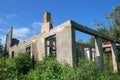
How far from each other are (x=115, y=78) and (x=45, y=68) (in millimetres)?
4521

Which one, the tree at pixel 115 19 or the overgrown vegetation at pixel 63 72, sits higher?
the tree at pixel 115 19

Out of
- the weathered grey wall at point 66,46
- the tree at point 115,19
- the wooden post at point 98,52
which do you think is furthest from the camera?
the tree at point 115,19

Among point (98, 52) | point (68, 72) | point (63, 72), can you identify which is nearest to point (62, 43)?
point (63, 72)

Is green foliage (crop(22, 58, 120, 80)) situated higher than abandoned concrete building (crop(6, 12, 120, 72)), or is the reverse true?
abandoned concrete building (crop(6, 12, 120, 72))

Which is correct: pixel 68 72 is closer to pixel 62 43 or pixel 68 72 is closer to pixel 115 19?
pixel 62 43

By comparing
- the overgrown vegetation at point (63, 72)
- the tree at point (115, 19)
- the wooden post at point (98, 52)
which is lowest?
the overgrown vegetation at point (63, 72)

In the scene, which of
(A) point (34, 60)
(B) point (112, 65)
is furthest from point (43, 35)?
(B) point (112, 65)

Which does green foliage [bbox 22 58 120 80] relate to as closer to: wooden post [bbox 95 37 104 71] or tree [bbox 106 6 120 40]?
wooden post [bbox 95 37 104 71]

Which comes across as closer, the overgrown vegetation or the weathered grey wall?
the overgrown vegetation

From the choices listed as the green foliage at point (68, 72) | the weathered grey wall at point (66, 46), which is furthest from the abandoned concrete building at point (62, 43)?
the green foliage at point (68, 72)

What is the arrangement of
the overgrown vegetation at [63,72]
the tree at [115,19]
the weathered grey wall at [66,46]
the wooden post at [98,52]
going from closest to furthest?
the overgrown vegetation at [63,72]
the weathered grey wall at [66,46]
the wooden post at [98,52]
the tree at [115,19]

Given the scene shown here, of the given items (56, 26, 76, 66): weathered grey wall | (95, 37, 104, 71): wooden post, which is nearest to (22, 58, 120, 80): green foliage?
(56, 26, 76, 66): weathered grey wall

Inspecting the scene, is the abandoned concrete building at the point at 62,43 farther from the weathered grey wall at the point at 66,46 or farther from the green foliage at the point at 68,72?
the green foliage at the point at 68,72

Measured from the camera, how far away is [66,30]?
1459 cm
